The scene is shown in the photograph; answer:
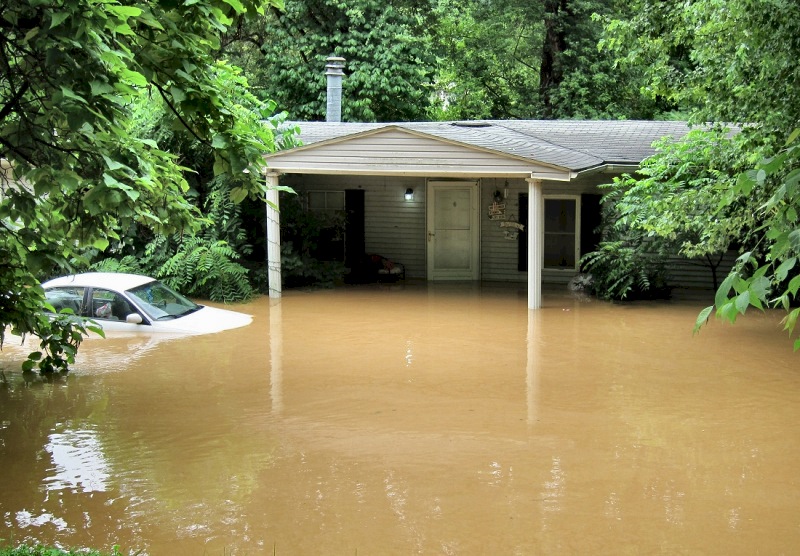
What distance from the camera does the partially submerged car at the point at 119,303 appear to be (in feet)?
44.8

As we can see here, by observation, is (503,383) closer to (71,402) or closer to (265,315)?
(71,402)

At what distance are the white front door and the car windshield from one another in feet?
26.6

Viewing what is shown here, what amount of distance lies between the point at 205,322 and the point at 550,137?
943 centimetres

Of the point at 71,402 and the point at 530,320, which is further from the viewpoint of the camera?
the point at 530,320

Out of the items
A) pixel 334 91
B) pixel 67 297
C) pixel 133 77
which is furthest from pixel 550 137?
pixel 133 77

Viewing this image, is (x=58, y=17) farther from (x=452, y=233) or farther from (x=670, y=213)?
(x=452, y=233)

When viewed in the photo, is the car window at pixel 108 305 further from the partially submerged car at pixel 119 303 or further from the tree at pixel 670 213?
the tree at pixel 670 213

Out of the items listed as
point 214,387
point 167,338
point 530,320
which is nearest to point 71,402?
point 214,387

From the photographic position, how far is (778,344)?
46.3 ft

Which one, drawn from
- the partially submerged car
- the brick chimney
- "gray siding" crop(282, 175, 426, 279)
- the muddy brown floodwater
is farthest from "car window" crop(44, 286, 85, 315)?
the brick chimney

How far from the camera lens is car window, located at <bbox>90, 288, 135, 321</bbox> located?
44.9 ft

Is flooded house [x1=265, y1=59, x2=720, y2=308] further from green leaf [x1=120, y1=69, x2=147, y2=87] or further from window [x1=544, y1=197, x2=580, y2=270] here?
green leaf [x1=120, y1=69, x2=147, y2=87]

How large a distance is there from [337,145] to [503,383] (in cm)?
754

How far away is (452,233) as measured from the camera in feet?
71.8
